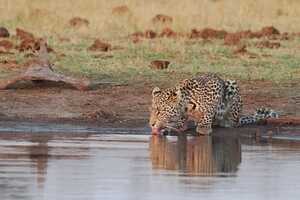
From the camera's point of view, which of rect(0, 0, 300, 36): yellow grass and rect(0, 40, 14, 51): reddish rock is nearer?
rect(0, 40, 14, 51): reddish rock

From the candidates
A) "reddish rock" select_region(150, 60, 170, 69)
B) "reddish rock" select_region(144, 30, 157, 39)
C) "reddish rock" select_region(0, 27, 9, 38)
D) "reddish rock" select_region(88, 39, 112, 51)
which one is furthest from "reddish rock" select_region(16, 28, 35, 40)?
"reddish rock" select_region(150, 60, 170, 69)

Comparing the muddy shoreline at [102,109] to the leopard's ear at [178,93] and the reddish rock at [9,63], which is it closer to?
the leopard's ear at [178,93]

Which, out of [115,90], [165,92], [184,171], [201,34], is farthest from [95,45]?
[184,171]

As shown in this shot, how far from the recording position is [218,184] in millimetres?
10992

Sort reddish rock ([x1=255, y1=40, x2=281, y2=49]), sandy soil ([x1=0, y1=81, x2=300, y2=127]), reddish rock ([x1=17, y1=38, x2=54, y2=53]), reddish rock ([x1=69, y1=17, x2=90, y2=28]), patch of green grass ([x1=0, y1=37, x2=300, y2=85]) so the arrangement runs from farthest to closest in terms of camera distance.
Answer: reddish rock ([x1=69, y1=17, x2=90, y2=28]), reddish rock ([x1=255, y1=40, x2=281, y2=49]), reddish rock ([x1=17, y1=38, x2=54, y2=53]), patch of green grass ([x1=0, y1=37, x2=300, y2=85]), sandy soil ([x1=0, y1=81, x2=300, y2=127])

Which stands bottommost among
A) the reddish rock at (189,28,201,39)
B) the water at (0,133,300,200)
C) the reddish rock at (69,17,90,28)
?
the water at (0,133,300,200)

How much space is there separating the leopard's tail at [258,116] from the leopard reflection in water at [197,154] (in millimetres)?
777

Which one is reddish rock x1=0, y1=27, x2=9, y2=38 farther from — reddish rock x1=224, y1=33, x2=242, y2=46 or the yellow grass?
reddish rock x1=224, y1=33, x2=242, y2=46

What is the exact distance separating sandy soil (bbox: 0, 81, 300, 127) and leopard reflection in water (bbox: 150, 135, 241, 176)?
1.25 m

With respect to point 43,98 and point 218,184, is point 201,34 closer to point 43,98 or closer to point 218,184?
point 43,98

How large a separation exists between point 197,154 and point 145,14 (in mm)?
A: 17808

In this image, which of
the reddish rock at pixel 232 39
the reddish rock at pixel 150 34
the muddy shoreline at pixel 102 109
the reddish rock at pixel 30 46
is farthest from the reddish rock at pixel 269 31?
the muddy shoreline at pixel 102 109

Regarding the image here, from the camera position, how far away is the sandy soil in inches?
620

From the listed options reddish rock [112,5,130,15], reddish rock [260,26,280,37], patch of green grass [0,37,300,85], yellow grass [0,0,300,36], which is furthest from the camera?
reddish rock [112,5,130,15]
